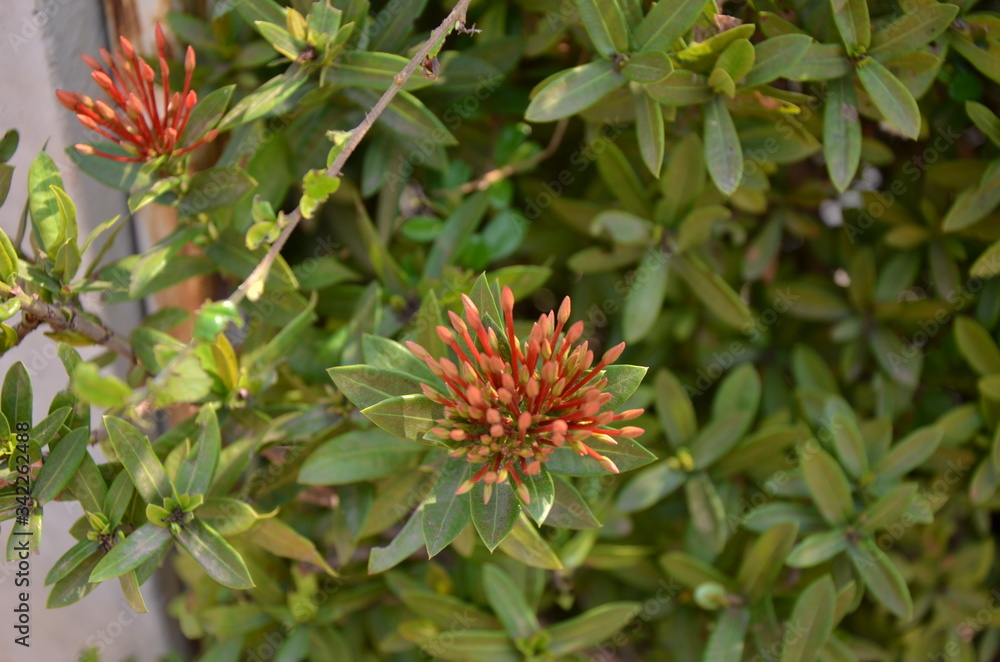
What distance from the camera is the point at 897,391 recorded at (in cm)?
142

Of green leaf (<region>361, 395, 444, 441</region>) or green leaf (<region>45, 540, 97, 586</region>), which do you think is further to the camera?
green leaf (<region>45, 540, 97, 586</region>)

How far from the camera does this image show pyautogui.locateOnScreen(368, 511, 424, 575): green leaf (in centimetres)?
90

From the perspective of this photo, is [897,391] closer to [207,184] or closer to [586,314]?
[586,314]

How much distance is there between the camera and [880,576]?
1.21 m

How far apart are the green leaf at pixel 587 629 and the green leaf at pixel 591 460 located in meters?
0.47

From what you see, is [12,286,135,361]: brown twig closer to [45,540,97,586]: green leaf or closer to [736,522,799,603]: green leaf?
[45,540,97,586]: green leaf

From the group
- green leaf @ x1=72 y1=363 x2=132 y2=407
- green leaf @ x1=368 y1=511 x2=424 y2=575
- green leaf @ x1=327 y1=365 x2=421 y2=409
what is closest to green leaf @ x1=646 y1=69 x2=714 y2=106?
green leaf @ x1=327 y1=365 x2=421 y2=409

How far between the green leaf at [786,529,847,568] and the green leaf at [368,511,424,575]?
0.60 metres

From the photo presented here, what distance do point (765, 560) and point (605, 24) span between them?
88 centimetres

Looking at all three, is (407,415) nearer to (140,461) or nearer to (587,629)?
(140,461)

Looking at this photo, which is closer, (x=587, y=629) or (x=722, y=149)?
(x=722, y=149)

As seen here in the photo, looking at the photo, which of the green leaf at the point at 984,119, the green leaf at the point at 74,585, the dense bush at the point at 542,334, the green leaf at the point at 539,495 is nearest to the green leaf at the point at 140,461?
the dense bush at the point at 542,334

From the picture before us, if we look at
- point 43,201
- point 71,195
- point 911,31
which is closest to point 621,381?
point 911,31

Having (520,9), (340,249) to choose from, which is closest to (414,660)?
(340,249)
